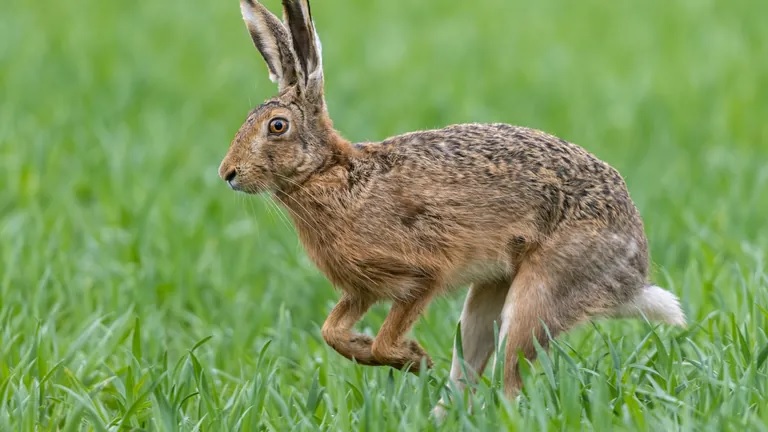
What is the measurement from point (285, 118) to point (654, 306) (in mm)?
1536

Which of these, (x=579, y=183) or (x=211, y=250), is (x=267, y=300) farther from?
(x=579, y=183)

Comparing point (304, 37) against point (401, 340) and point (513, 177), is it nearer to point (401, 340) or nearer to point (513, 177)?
point (513, 177)

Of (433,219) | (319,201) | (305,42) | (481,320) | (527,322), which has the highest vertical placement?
(305,42)

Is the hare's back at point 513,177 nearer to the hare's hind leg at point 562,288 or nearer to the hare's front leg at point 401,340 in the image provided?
the hare's hind leg at point 562,288

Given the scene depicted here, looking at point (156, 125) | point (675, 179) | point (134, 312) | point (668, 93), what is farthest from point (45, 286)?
point (668, 93)

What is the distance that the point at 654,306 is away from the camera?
16.1 ft

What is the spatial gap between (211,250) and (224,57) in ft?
17.6

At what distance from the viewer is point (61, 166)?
864 centimetres

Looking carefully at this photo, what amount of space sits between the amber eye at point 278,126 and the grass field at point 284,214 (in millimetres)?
354

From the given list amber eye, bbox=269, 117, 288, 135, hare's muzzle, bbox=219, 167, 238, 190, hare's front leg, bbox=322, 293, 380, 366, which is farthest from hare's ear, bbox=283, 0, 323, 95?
hare's front leg, bbox=322, 293, 380, 366

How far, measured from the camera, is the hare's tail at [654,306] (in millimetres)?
4898

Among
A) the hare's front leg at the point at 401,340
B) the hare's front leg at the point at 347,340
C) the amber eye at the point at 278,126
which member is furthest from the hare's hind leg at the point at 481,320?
the amber eye at the point at 278,126

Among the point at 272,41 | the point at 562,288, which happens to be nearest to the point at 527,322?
the point at 562,288

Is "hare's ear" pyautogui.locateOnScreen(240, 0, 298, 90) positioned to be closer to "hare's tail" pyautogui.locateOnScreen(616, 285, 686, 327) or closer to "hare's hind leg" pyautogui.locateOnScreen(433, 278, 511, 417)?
"hare's hind leg" pyautogui.locateOnScreen(433, 278, 511, 417)
